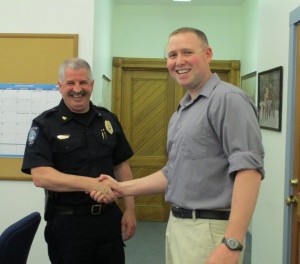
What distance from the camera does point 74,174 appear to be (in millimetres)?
2121

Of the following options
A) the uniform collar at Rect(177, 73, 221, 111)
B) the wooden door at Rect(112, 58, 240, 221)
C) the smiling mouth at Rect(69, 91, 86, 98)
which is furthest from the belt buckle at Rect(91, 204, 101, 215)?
the wooden door at Rect(112, 58, 240, 221)

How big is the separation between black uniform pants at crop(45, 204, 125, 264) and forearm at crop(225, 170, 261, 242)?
1.01 metres

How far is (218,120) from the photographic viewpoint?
54.4 inches

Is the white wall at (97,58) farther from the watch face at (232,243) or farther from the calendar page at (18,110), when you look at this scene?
the watch face at (232,243)

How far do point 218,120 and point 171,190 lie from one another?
1.20 feet

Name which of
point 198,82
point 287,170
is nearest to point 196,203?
point 198,82

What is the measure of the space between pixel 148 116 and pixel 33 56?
255 cm

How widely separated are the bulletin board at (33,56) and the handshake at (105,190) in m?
1.22

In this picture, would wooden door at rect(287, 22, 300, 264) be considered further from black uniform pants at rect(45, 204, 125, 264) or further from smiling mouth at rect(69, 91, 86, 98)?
smiling mouth at rect(69, 91, 86, 98)

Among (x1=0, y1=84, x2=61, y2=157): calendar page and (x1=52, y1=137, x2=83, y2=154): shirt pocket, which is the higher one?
(x1=0, y1=84, x2=61, y2=157): calendar page

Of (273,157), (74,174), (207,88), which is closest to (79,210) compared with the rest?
(74,174)

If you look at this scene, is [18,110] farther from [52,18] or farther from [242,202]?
[242,202]

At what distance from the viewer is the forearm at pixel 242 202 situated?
1267 mm

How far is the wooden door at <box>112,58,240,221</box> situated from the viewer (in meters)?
5.39
